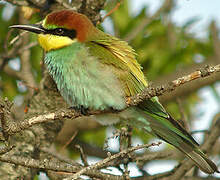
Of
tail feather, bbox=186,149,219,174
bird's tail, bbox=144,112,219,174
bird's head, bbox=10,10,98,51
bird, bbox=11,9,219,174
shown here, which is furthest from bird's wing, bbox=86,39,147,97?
tail feather, bbox=186,149,219,174

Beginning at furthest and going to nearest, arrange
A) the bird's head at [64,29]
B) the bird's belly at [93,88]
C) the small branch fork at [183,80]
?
1. the bird's head at [64,29]
2. the bird's belly at [93,88]
3. the small branch fork at [183,80]

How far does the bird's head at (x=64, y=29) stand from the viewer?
2.91 metres

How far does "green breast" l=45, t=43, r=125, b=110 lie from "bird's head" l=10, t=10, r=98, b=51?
0.15 m

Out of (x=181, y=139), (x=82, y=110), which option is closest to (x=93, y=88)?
(x=82, y=110)

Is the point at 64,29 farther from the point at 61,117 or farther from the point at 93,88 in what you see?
the point at 61,117

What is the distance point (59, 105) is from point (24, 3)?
825mm

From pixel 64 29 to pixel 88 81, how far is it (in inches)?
18.7

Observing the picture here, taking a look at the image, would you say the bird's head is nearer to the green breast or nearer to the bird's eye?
the bird's eye

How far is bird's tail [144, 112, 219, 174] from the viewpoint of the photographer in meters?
2.74

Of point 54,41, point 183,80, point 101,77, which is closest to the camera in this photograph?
point 183,80

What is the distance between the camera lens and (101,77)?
270 cm

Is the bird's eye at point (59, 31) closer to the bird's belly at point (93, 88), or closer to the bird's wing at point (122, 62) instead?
the bird's wing at point (122, 62)

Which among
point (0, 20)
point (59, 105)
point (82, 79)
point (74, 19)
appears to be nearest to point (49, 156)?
point (59, 105)

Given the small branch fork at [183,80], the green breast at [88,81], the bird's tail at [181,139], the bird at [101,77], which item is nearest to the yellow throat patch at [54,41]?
the bird at [101,77]
